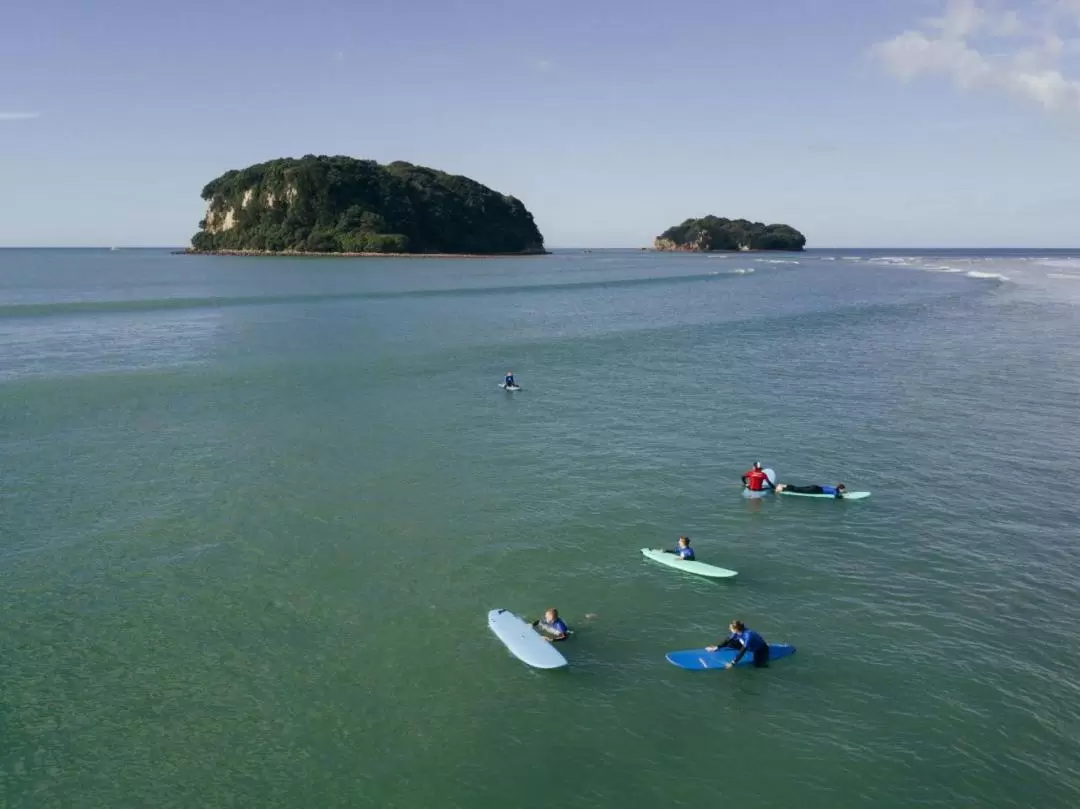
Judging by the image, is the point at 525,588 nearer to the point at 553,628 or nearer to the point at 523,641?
the point at 553,628

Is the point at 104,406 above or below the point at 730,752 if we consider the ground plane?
above

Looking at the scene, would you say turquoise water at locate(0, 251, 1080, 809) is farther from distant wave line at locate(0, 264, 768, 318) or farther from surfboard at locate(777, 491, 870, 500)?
distant wave line at locate(0, 264, 768, 318)

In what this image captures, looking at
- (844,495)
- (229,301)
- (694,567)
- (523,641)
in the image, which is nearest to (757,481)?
(844,495)

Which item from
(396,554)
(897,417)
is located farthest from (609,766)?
(897,417)

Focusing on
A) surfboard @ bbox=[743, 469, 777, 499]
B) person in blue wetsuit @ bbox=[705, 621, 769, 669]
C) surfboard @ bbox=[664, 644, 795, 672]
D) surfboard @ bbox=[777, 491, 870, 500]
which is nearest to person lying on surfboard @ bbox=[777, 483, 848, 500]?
surfboard @ bbox=[777, 491, 870, 500]

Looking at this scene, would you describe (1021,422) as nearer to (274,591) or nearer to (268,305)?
(274,591)

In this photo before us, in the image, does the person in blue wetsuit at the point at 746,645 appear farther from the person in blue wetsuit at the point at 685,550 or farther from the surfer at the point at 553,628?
the person in blue wetsuit at the point at 685,550
